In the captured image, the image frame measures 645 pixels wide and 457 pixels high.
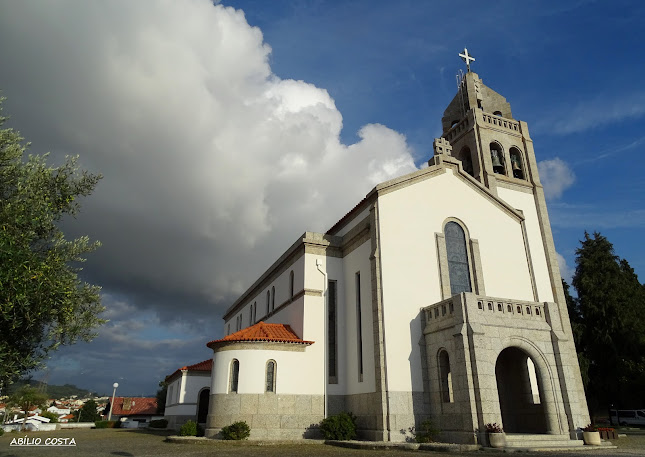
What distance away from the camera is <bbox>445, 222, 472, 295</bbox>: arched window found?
22.7 m

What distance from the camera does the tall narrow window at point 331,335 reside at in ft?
74.9

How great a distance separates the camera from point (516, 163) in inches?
1260

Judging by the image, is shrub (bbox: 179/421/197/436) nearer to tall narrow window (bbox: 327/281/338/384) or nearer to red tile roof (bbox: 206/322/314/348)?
red tile roof (bbox: 206/322/314/348)

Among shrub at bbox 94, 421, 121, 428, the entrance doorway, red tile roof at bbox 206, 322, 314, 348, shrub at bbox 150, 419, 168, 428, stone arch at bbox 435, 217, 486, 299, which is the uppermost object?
stone arch at bbox 435, 217, 486, 299

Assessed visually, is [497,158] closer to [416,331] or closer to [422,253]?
[422,253]

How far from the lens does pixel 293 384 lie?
22031mm

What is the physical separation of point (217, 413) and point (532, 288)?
58.9 ft

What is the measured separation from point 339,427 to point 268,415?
11.5ft

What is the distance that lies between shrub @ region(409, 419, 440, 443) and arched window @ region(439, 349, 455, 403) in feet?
3.75

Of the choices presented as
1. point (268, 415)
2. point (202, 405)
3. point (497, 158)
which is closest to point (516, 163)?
point (497, 158)

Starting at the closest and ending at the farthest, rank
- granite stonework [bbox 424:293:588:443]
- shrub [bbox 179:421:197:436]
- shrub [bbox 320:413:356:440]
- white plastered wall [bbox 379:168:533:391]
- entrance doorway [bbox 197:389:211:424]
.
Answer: granite stonework [bbox 424:293:588:443] < shrub [bbox 320:413:356:440] < white plastered wall [bbox 379:168:533:391] < shrub [bbox 179:421:197:436] < entrance doorway [bbox 197:389:211:424]

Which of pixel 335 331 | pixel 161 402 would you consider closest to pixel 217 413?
pixel 335 331

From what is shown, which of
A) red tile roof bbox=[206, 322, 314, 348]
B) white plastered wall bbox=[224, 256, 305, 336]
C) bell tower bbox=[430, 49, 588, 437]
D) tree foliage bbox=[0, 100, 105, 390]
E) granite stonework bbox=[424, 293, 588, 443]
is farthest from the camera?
bell tower bbox=[430, 49, 588, 437]

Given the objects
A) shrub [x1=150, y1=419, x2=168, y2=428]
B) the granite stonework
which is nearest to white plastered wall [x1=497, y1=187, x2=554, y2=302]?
the granite stonework
